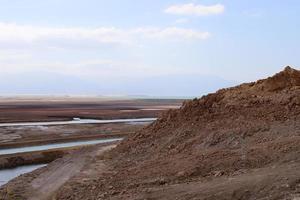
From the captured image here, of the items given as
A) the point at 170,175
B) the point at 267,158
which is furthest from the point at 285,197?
the point at 170,175

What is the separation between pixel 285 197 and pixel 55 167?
1407cm

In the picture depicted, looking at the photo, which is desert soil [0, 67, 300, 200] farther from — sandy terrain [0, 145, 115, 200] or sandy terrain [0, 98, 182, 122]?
sandy terrain [0, 98, 182, 122]

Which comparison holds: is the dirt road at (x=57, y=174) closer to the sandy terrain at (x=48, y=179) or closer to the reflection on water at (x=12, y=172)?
the sandy terrain at (x=48, y=179)

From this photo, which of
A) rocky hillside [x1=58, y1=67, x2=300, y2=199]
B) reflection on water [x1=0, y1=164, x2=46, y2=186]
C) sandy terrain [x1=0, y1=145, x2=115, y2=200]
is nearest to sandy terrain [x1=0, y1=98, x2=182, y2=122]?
reflection on water [x1=0, y1=164, x2=46, y2=186]

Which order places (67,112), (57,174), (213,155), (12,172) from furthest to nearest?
(67,112) → (12,172) → (57,174) → (213,155)

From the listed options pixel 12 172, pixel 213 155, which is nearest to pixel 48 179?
pixel 213 155

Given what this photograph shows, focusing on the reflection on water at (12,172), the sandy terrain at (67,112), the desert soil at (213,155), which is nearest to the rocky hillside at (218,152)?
the desert soil at (213,155)

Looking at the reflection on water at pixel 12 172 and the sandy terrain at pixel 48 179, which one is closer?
the sandy terrain at pixel 48 179

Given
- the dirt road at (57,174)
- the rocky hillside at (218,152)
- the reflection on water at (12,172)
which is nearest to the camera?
the rocky hillside at (218,152)

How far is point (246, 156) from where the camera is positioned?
55.6 ft

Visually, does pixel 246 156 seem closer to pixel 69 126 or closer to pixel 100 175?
pixel 100 175

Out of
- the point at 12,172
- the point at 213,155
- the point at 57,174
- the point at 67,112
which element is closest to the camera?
the point at 213,155

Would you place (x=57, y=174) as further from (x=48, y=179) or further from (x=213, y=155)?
(x=213, y=155)

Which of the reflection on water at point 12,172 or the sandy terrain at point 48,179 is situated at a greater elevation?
the sandy terrain at point 48,179
